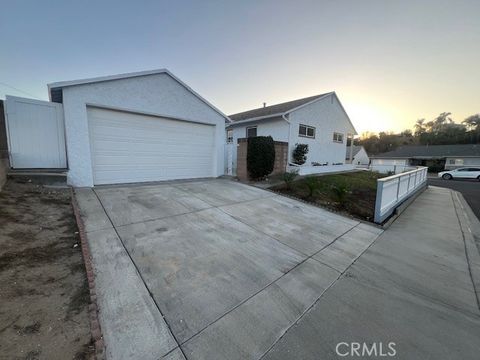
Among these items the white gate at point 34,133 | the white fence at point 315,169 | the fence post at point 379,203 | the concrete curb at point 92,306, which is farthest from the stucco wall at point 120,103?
the fence post at point 379,203

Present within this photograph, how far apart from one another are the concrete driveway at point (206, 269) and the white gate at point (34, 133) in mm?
1894

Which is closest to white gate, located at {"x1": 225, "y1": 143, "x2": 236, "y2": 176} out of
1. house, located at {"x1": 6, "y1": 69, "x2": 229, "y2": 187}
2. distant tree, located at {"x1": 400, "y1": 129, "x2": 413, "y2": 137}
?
house, located at {"x1": 6, "y1": 69, "x2": 229, "y2": 187}

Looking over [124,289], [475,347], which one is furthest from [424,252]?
[124,289]

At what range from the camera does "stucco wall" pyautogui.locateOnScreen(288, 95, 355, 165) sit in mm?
12680

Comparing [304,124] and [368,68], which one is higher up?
[368,68]

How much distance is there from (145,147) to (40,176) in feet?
9.96

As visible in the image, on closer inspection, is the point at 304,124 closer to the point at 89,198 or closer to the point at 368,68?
the point at 368,68

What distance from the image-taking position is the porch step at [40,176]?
214 inches

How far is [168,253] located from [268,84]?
1176 centimetres

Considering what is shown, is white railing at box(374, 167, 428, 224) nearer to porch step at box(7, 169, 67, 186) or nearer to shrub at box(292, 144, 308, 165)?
shrub at box(292, 144, 308, 165)

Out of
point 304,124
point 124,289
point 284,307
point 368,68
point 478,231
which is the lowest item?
point 478,231

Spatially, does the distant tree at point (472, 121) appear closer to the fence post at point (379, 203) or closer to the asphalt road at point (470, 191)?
the asphalt road at point (470, 191)

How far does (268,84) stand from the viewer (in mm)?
11984

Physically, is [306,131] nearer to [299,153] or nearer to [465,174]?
[299,153]
